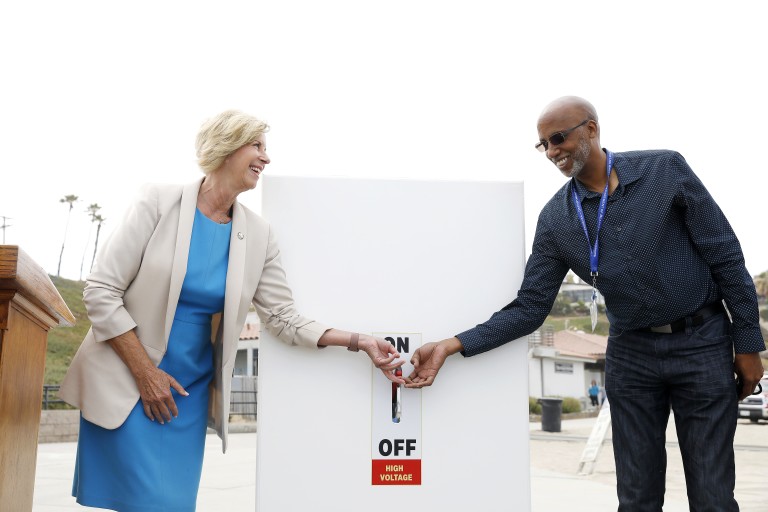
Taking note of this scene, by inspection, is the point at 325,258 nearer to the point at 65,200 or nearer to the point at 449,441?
the point at 449,441

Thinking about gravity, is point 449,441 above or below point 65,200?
below

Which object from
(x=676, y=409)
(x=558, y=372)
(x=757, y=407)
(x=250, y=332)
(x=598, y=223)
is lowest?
(x=757, y=407)

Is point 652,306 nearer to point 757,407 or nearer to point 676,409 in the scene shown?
point 676,409

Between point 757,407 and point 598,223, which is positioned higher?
point 598,223

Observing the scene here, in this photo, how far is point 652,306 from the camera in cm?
251

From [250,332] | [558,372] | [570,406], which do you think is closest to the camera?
[570,406]

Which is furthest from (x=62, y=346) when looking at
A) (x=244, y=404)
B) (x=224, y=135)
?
(x=224, y=135)

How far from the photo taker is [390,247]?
2584 millimetres

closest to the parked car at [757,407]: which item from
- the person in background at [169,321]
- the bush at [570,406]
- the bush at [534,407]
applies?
the bush at [534,407]

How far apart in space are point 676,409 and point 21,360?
2.04m

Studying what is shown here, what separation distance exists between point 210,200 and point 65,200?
47.7m

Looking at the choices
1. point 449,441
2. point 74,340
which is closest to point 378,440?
point 449,441

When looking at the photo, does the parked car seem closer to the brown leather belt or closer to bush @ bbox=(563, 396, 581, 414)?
bush @ bbox=(563, 396, 581, 414)

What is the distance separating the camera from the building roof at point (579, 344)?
54.5 metres
